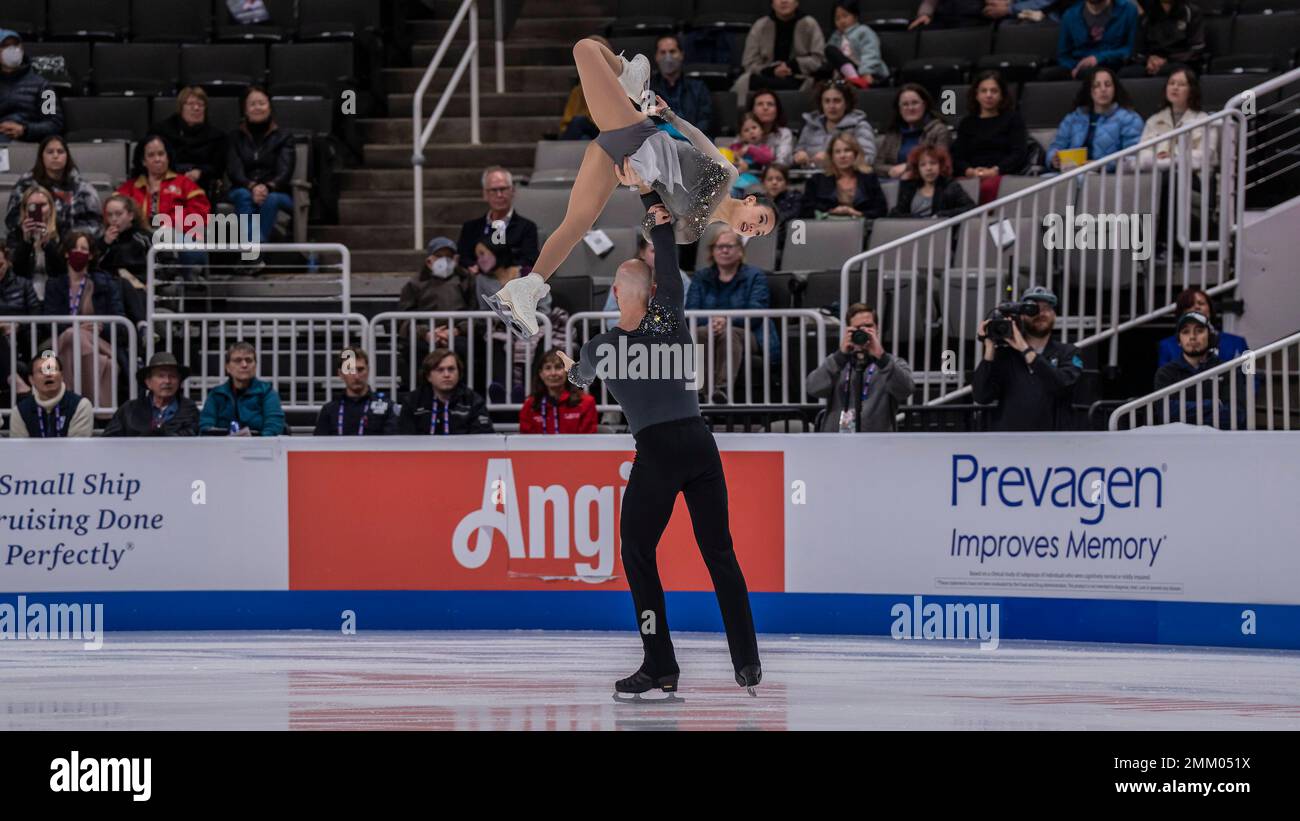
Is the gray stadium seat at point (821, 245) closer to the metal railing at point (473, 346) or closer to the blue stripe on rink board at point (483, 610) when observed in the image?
the metal railing at point (473, 346)

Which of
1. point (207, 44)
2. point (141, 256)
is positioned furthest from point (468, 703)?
point (207, 44)

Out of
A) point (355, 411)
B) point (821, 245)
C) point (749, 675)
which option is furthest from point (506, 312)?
point (821, 245)

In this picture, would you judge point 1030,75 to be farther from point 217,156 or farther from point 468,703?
point 468,703

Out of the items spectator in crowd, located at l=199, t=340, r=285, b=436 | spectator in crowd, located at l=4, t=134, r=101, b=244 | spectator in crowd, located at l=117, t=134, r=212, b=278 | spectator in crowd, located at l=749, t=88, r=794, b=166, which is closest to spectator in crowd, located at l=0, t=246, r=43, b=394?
spectator in crowd, located at l=4, t=134, r=101, b=244

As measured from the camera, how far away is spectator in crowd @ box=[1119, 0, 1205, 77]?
41.1 feet

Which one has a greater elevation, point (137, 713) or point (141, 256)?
Result: point (141, 256)

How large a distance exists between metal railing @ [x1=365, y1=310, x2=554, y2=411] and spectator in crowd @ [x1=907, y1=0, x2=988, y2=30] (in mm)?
4455

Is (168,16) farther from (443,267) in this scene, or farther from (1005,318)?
(1005,318)

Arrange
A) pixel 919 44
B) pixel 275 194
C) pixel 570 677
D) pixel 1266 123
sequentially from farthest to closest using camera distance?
pixel 919 44
pixel 275 194
pixel 1266 123
pixel 570 677

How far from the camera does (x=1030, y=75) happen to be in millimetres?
12852

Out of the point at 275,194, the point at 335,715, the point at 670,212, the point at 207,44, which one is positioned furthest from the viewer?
the point at 207,44

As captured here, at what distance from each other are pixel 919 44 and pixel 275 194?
4669 mm

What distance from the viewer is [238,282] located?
39.7 ft

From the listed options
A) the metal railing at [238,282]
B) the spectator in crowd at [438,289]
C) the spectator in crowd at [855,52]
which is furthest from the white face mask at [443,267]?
the spectator in crowd at [855,52]
